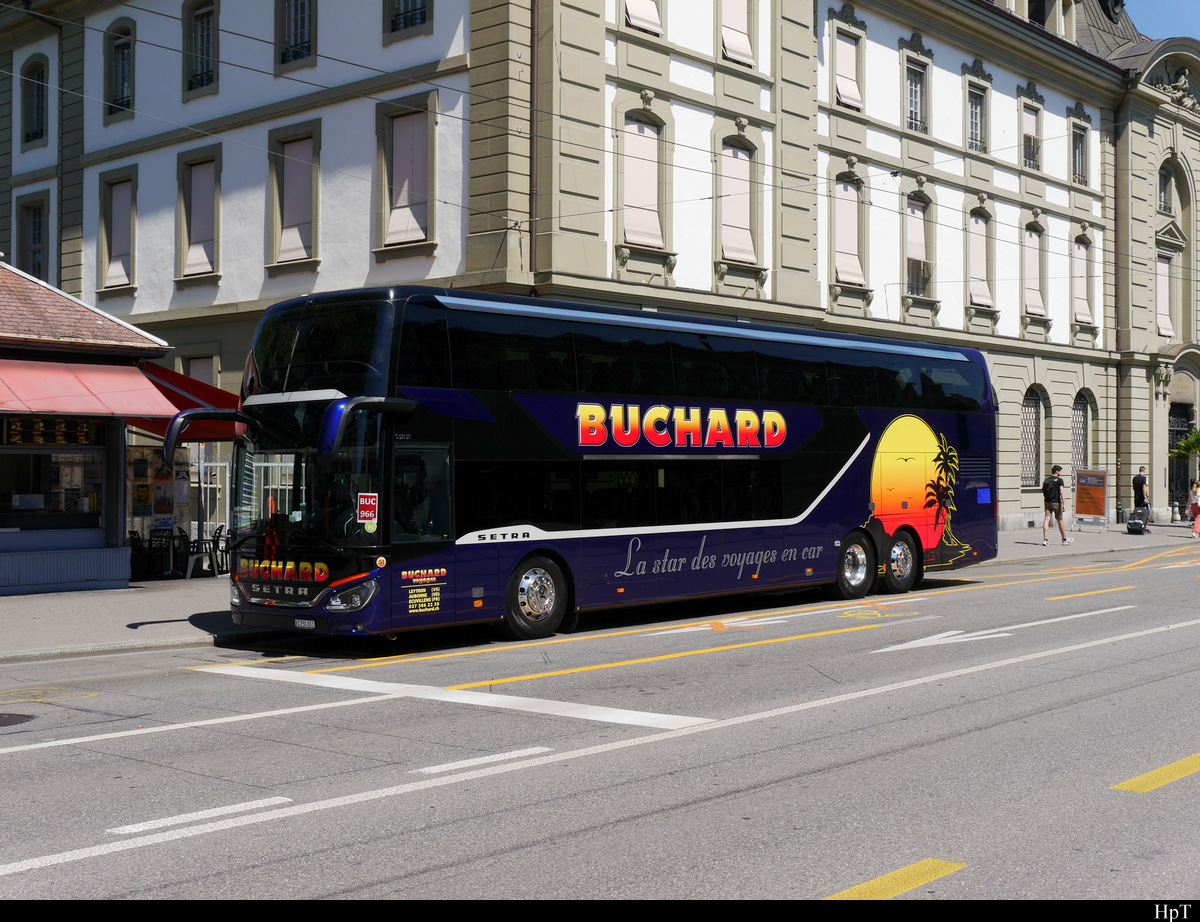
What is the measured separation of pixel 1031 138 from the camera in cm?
3544

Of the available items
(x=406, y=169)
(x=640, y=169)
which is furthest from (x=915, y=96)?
(x=406, y=169)

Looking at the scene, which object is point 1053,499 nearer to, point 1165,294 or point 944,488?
point 944,488

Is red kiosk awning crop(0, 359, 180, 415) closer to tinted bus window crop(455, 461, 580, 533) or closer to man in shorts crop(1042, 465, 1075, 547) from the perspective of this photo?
tinted bus window crop(455, 461, 580, 533)

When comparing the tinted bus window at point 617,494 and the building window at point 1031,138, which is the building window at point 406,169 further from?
the building window at point 1031,138

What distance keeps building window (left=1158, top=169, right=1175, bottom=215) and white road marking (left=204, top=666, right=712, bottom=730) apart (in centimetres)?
3840

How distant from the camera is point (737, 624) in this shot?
49.5 ft

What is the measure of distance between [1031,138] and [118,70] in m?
24.6

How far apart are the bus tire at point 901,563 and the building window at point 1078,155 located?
2261 cm

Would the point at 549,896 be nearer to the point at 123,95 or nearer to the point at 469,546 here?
the point at 469,546

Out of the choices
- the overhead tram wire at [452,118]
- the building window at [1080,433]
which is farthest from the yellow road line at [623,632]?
the building window at [1080,433]

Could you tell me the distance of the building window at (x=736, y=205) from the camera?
2542 cm

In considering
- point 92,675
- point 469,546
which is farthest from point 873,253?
point 92,675

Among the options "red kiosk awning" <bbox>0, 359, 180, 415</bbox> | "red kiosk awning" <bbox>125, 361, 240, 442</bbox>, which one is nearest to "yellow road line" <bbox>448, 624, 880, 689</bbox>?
"red kiosk awning" <bbox>0, 359, 180, 415</bbox>

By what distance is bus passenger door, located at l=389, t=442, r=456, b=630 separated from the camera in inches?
485
